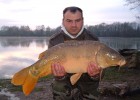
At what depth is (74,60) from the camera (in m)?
3.96

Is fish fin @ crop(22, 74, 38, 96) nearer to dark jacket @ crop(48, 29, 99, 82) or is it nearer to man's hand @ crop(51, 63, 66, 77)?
man's hand @ crop(51, 63, 66, 77)

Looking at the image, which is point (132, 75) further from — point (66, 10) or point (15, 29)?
point (15, 29)

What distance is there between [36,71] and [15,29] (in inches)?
5057

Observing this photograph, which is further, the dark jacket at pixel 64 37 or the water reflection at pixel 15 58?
the water reflection at pixel 15 58

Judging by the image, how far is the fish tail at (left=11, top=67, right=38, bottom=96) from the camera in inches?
159

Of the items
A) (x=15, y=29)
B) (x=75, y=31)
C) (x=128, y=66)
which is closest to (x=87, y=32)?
(x=75, y=31)

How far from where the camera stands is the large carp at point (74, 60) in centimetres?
398

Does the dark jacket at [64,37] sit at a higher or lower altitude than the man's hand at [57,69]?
higher

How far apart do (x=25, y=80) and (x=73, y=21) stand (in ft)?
3.59

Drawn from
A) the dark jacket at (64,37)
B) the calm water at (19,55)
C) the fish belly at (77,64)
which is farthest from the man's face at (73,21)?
the calm water at (19,55)

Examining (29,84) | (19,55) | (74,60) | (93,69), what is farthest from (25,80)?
(19,55)

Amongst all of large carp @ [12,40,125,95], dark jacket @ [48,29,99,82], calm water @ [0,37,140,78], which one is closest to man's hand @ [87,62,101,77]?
large carp @ [12,40,125,95]

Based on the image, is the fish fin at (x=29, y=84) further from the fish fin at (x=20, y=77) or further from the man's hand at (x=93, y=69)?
the man's hand at (x=93, y=69)

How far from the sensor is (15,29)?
130m
